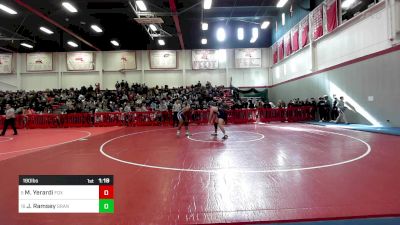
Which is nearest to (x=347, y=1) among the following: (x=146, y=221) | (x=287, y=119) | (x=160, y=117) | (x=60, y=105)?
(x=287, y=119)

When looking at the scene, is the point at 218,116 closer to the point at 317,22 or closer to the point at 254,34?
the point at 317,22

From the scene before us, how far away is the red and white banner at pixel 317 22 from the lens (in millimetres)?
20248

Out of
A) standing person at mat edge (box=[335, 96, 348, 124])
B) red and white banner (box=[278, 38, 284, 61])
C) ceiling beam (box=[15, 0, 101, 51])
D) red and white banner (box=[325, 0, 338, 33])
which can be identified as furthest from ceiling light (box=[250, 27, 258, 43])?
ceiling beam (box=[15, 0, 101, 51])

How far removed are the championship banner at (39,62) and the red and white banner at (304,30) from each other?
29.0m

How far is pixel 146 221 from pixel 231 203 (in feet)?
4.07

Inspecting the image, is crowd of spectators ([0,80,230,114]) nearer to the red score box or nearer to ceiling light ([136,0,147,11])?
ceiling light ([136,0,147,11])

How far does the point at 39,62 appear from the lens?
112 ft

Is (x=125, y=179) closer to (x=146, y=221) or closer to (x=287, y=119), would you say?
(x=146, y=221)

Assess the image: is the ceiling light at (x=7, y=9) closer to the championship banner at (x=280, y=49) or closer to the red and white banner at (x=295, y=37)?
the red and white banner at (x=295, y=37)

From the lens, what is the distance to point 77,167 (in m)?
6.59

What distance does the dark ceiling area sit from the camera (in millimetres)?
20625

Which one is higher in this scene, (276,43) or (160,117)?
(276,43)
